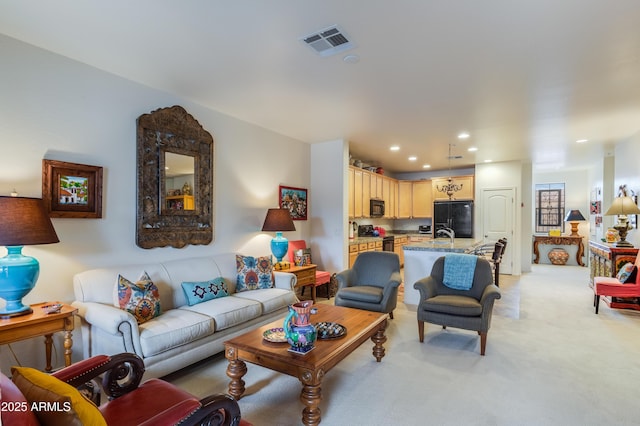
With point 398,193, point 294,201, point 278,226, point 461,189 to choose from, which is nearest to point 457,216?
point 461,189

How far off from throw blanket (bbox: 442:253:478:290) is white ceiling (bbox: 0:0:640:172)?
71.2 inches

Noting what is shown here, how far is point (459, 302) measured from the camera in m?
3.27

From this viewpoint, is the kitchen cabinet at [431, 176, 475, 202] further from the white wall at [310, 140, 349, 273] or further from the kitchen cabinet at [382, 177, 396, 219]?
the white wall at [310, 140, 349, 273]

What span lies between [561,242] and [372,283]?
7.84 meters

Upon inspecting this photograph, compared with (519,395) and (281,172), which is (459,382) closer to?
(519,395)

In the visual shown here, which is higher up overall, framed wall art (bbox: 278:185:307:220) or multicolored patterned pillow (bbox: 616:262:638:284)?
framed wall art (bbox: 278:185:307:220)

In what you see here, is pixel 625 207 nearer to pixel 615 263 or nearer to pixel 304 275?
pixel 615 263

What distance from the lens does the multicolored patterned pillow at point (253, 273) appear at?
3.80 metres

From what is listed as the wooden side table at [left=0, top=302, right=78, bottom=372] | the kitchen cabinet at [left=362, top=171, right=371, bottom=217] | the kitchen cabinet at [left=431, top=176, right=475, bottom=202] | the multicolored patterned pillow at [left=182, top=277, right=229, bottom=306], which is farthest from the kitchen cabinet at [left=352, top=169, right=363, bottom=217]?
the wooden side table at [left=0, top=302, right=78, bottom=372]

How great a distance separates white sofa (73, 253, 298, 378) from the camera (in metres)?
2.42

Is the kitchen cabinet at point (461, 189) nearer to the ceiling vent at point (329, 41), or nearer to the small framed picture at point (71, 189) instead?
the ceiling vent at point (329, 41)

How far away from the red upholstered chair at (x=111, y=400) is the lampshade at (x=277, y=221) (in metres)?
2.78

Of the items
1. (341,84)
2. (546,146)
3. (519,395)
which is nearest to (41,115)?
(341,84)

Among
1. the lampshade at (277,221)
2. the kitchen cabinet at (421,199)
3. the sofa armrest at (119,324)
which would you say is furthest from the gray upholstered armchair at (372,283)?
the kitchen cabinet at (421,199)
